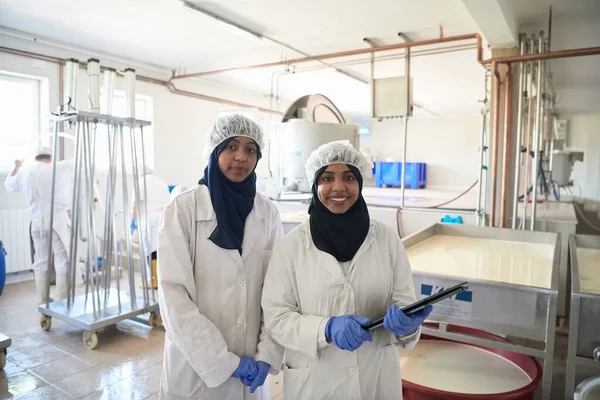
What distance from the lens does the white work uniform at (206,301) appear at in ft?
3.66

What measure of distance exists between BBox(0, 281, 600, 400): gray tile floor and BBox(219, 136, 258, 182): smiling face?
1.40 meters

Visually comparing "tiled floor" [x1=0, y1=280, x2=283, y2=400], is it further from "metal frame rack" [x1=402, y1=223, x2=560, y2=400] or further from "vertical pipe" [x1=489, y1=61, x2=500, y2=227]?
"vertical pipe" [x1=489, y1=61, x2=500, y2=227]

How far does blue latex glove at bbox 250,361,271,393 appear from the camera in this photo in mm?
1159

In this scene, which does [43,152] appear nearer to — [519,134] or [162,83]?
[162,83]

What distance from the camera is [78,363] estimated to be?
2494mm

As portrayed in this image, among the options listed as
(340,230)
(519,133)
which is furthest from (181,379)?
(519,133)

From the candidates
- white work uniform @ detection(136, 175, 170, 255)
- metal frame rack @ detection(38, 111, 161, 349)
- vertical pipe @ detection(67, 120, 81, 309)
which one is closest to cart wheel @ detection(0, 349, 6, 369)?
metal frame rack @ detection(38, 111, 161, 349)

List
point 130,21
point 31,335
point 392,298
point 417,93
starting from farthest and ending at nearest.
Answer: point 417,93 < point 130,21 < point 31,335 < point 392,298

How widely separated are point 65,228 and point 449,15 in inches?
142

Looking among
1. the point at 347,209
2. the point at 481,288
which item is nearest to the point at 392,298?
the point at 347,209

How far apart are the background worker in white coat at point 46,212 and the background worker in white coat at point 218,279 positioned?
2724 millimetres

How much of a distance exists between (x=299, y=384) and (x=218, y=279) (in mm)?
355

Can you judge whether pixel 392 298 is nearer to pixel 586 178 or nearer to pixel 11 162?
pixel 11 162

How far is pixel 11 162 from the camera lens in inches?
168
